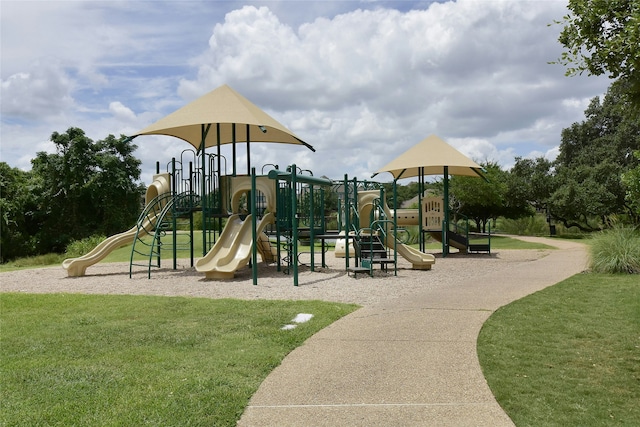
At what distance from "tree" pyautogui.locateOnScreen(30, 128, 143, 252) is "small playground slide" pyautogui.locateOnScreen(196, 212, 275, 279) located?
2335cm

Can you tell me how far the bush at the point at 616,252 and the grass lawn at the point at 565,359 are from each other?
13.2ft

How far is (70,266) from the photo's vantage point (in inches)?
634

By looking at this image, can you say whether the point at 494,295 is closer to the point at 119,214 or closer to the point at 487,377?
the point at 487,377

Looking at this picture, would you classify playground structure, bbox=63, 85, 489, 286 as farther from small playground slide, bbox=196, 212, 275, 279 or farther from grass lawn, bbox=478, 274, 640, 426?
grass lawn, bbox=478, 274, 640, 426

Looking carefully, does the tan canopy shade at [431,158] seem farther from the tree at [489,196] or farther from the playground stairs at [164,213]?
the tree at [489,196]

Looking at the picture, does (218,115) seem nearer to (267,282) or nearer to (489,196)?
(267,282)

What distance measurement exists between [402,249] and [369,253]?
1661 mm

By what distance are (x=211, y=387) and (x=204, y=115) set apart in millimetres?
11257

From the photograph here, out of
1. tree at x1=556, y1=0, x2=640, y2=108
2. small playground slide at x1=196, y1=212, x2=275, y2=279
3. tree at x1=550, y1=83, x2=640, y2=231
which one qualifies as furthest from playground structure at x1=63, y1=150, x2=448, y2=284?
tree at x1=550, y1=83, x2=640, y2=231

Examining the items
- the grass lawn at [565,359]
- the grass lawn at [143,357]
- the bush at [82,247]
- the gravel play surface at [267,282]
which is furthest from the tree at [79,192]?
the grass lawn at [565,359]

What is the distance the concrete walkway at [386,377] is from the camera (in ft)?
15.1

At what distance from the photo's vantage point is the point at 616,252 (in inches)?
567

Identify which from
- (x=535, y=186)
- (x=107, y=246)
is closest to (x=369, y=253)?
(x=107, y=246)

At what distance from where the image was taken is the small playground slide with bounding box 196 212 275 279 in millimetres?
14156
